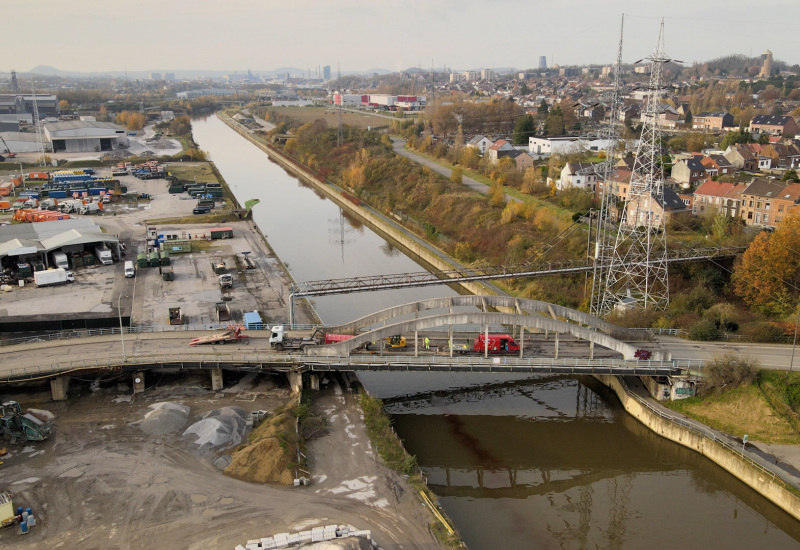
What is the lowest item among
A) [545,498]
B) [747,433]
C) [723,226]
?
[545,498]

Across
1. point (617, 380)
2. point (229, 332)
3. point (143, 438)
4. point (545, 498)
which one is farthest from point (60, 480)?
point (617, 380)

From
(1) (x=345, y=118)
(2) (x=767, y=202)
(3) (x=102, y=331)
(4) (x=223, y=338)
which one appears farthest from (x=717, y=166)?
(1) (x=345, y=118)

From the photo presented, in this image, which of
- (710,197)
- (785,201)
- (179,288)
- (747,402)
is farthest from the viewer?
(710,197)

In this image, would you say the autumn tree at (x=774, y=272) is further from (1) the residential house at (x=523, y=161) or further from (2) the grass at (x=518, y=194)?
(1) the residential house at (x=523, y=161)

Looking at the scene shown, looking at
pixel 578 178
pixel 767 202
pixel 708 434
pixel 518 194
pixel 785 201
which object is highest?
pixel 785 201

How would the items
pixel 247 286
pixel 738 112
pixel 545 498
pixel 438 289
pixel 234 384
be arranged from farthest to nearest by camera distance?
pixel 738 112 < pixel 438 289 < pixel 247 286 < pixel 234 384 < pixel 545 498

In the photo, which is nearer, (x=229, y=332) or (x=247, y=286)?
(x=229, y=332)

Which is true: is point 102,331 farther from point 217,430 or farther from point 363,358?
point 363,358

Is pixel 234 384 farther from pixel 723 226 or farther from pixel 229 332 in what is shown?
pixel 723 226
